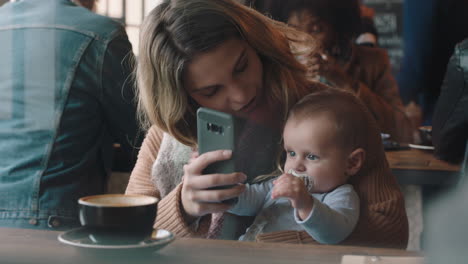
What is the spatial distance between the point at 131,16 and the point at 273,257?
0.36 meters

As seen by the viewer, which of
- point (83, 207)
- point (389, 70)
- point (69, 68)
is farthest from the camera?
point (69, 68)

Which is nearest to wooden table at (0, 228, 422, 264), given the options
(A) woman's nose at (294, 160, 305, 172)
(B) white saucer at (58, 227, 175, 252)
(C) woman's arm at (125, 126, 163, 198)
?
(B) white saucer at (58, 227, 175, 252)

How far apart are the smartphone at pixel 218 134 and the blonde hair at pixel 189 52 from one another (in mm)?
110

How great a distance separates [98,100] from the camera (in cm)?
73

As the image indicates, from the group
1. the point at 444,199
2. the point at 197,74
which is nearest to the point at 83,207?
the point at 197,74

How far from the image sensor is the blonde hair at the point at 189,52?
0.69 meters

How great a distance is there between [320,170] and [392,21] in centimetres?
18

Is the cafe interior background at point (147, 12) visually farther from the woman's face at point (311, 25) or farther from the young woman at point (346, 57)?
the woman's face at point (311, 25)

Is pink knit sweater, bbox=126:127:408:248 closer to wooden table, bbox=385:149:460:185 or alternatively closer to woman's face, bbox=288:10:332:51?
wooden table, bbox=385:149:460:185

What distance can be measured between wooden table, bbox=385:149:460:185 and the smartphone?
8.5 inches

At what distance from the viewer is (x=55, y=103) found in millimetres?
738

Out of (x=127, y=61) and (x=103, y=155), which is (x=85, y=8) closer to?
(x=127, y=61)

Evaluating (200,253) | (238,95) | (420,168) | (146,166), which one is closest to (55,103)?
(146,166)

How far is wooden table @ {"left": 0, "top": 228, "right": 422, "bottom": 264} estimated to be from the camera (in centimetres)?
47
